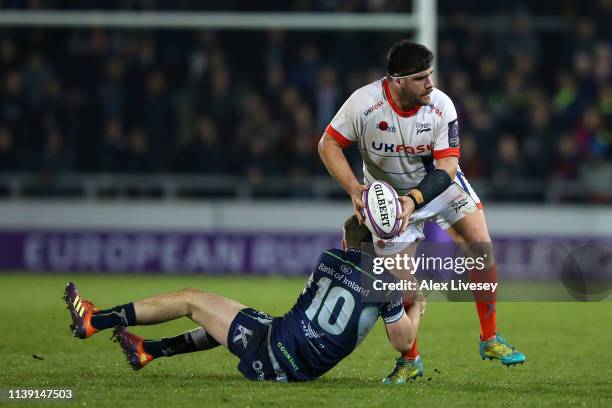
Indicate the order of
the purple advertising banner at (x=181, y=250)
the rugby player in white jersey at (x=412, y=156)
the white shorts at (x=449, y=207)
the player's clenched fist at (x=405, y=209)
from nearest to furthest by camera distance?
1. the player's clenched fist at (x=405, y=209)
2. the rugby player in white jersey at (x=412, y=156)
3. the white shorts at (x=449, y=207)
4. the purple advertising banner at (x=181, y=250)

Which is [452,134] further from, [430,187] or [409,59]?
[409,59]

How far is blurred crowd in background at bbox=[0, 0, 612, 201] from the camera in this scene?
16.3 metres

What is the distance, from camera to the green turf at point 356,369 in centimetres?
636

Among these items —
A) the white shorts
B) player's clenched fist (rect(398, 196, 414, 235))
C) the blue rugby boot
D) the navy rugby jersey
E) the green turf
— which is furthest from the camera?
the white shorts

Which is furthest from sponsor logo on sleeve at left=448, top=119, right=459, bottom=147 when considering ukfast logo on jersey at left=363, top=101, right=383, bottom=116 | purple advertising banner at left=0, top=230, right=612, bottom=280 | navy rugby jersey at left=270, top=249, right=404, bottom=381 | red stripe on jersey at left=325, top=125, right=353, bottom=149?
purple advertising banner at left=0, top=230, right=612, bottom=280

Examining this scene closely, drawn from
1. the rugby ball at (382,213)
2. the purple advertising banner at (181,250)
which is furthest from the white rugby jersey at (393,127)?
the purple advertising banner at (181,250)

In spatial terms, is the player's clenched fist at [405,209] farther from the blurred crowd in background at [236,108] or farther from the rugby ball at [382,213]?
the blurred crowd in background at [236,108]

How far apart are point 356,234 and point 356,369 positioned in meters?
1.14

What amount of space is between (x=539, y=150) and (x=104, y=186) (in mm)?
5779

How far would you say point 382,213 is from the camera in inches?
273

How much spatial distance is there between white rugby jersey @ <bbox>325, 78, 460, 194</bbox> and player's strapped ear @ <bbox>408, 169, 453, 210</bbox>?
0.68 feet

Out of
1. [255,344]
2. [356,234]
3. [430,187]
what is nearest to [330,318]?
[255,344]

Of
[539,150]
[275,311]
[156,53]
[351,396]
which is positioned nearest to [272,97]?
[156,53]

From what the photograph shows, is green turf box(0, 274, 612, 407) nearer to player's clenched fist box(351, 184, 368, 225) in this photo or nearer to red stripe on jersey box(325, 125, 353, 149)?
player's clenched fist box(351, 184, 368, 225)
